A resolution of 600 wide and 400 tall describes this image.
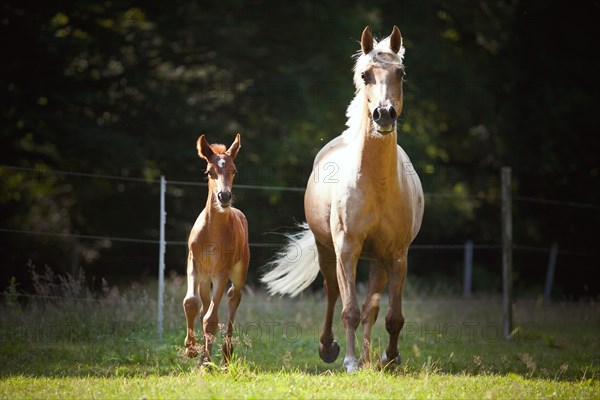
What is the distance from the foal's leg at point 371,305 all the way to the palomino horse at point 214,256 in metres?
1.19

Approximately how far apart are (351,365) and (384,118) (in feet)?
7.20

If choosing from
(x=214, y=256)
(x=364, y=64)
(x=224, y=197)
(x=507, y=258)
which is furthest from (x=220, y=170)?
(x=507, y=258)

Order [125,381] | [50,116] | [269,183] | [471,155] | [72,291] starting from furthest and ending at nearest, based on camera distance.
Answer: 1. [471,155]
2. [269,183]
3. [50,116]
4. [72,291]
5. [125,381]

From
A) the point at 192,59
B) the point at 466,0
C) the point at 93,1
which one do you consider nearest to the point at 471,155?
the point at 466,0

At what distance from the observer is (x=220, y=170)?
6.73 meters

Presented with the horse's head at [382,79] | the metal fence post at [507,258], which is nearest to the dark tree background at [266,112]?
the metal fence post at [507,258]

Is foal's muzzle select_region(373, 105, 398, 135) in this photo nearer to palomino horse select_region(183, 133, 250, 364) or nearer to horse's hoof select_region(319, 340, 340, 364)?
palomino horse select_region(183, 133, 250, 364)

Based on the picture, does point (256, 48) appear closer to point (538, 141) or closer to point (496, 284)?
point (538, 141)

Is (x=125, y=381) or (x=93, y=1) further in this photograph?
(x=93, y=1)

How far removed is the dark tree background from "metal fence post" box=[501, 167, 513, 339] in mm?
3736

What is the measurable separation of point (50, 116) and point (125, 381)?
367 inches

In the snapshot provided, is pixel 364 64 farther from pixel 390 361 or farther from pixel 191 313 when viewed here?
pixel 390 361

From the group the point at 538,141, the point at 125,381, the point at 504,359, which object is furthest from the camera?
the point at 538,141

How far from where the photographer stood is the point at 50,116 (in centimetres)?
1452
